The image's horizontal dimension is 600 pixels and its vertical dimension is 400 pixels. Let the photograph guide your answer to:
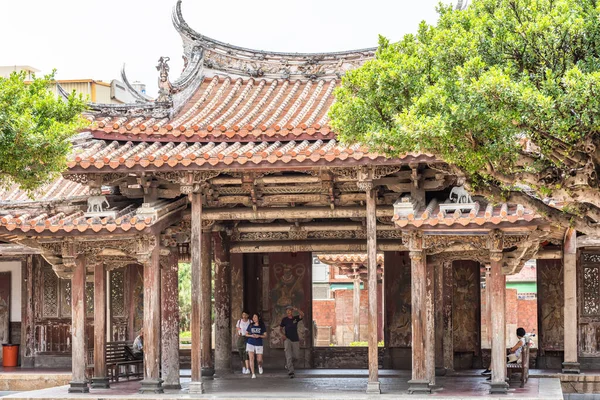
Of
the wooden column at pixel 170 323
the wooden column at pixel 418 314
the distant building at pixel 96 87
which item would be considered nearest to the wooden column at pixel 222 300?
the wooden column at pixel 170 323

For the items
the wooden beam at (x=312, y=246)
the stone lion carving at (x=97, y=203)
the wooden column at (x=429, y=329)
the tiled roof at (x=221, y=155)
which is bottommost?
the wooden column at (x=429, y=329)

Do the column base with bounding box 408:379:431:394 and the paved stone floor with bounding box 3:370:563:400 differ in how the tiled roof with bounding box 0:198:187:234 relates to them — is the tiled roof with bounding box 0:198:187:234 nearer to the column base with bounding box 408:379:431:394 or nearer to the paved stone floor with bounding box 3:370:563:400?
the paved stone floor with bounding box 3:370:563:400

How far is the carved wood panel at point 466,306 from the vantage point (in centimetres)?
2191

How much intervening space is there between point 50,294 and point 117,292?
4.53 feet

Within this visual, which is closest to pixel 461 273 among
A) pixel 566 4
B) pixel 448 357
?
pixel 448 357

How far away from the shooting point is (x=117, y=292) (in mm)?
23672

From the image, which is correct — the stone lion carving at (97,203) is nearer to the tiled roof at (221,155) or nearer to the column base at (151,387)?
the tiled roof at (221,155)

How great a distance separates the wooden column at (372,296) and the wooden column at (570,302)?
4.95 metres

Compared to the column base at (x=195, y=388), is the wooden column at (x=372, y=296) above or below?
above

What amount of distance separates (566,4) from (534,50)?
20.6 inches

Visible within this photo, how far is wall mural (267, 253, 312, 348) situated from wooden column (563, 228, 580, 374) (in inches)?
192

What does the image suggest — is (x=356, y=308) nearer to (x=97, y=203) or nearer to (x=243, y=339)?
(x=243, y=339)

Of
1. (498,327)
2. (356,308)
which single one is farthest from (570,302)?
(356,308)

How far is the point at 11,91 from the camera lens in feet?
43.1
